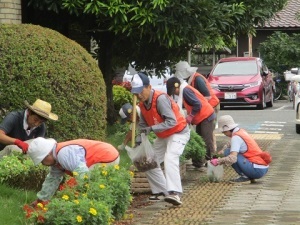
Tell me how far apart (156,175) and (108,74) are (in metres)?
7.52

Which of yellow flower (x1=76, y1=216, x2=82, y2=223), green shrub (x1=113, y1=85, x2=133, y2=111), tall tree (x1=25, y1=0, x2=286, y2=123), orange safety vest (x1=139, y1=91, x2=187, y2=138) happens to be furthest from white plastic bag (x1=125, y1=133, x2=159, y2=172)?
green shrub (x1=113, y1=85, x2=133, y2=111)

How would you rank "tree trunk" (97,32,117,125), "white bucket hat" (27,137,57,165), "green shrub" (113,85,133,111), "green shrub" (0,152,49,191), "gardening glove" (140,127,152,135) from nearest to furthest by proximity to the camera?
1. "white bucket hat" (27,137,57,165)
2. "green shrub" (0,152,49,191)
3. "gardening glove" (140,127,152,135)
4. "tree trunk" (97,32,117,125)
5. "green shrub" (113,85,133,111)

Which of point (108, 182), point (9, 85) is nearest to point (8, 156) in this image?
point (9, 85)

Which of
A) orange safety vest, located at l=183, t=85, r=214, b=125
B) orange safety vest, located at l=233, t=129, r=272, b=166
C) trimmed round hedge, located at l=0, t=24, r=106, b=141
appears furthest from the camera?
orange safety vest, located at l=183, t=85, r=214, b=125

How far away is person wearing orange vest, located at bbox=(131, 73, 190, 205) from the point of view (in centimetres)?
1146

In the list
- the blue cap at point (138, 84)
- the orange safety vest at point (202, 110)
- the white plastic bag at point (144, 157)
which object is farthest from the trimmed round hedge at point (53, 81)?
the orange safety vest at point (202, 110)

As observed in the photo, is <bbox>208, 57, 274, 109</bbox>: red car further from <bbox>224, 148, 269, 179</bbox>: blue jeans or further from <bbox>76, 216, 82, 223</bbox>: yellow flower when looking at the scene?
<bbox>76, 216, 82, 223</bbox>: yellow flower

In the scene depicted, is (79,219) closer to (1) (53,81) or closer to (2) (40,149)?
(2) (40,149)

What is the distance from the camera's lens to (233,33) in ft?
57.9

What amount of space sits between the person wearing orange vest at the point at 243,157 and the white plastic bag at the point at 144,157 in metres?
2.11

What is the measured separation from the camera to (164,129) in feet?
38.0

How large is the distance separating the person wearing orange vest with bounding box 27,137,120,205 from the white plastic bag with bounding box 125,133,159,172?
1.51 metres

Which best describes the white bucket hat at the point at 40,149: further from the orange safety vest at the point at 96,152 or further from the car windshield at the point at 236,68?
the car windshield at the point at 236,68

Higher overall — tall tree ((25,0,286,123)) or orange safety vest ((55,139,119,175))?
tall tree ((25,0,286,123))
